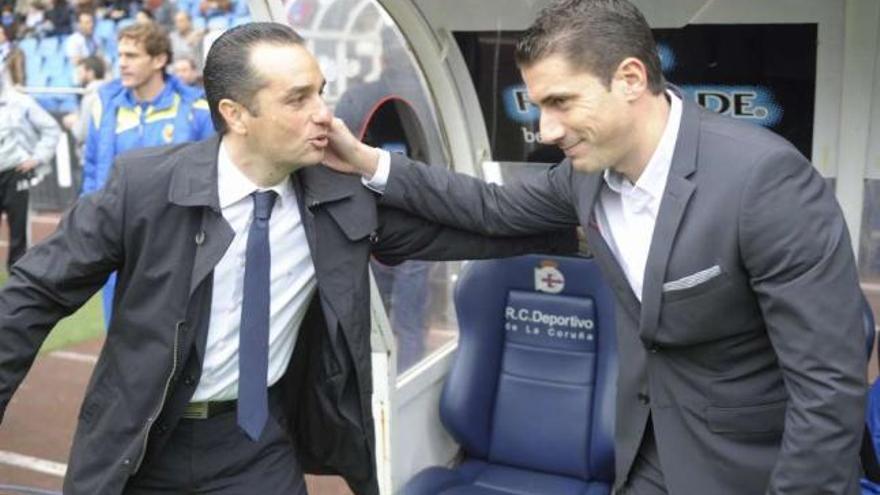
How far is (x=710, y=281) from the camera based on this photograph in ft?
5.24

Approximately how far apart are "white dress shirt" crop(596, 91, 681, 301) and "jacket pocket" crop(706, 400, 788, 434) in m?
0.28

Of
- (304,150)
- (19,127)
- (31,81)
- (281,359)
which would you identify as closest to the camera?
(304,150)

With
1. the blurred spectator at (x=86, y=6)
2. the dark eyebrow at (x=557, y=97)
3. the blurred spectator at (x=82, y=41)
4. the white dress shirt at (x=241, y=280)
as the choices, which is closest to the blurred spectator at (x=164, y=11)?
the blurred spectator at (x=82, y=41)

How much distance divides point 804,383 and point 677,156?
0.47 meters

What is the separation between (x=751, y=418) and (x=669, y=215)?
434mm

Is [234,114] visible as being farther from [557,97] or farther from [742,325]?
[742,325]

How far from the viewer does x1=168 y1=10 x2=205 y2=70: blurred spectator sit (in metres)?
10.1

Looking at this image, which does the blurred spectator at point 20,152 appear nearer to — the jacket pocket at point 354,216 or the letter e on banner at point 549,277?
the letter e on banner at point 549,277

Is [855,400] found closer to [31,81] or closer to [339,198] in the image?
[339,198]

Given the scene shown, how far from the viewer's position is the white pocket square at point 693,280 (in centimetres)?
159

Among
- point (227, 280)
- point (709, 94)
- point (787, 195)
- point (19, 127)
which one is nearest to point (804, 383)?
point (787, 195)

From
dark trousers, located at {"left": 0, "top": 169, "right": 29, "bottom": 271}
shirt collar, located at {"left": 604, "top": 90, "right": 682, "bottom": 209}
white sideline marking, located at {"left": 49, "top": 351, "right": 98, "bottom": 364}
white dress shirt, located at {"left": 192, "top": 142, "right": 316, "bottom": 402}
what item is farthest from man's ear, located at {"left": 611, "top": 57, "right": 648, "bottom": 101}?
dark trousers, located at {"left": 0, "top": 169, "right": 29, "bottom": 271}

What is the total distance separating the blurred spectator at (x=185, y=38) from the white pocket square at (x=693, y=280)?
29.7ft

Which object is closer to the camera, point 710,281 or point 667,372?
point 710,281
